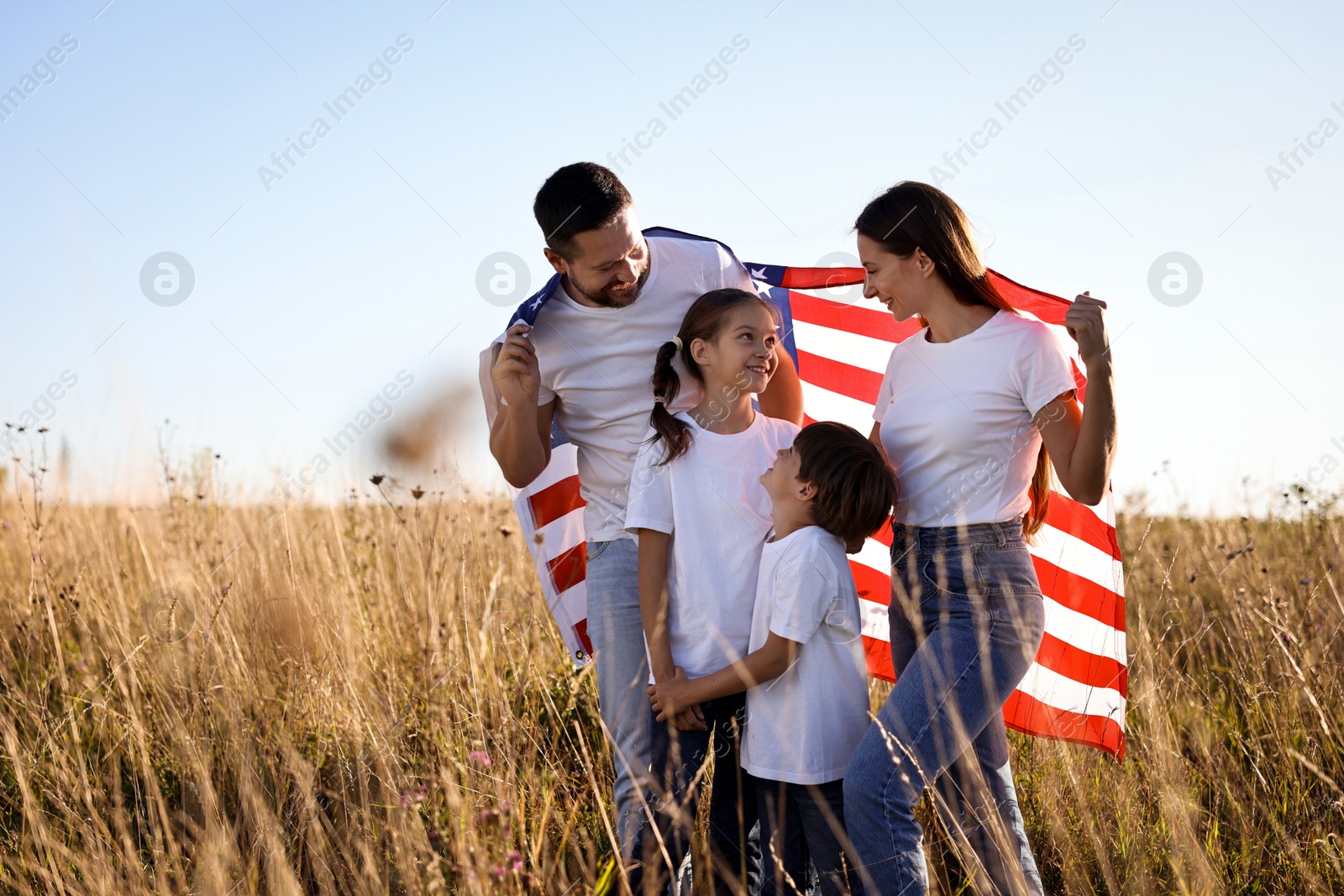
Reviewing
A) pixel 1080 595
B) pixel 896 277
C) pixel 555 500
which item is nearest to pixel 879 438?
pixel 896 277

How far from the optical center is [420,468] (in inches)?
188

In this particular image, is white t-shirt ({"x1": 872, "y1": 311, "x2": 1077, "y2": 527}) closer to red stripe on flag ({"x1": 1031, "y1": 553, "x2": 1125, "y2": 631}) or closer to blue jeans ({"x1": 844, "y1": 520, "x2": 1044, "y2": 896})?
blue jeans ({"x1": 844, "y1": 520, "x2": 1044, "y2": 896})

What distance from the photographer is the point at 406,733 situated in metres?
3.76

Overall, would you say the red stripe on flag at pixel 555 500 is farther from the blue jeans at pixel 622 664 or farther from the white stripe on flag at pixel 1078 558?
the white stripe on flag at pixel 1078 558

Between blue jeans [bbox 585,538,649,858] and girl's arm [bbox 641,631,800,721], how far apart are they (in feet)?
0.32

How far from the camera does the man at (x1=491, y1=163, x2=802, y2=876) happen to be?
114 inches

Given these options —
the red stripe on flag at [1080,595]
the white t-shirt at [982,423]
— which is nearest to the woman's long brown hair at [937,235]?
the white t-shirt at [982,423]

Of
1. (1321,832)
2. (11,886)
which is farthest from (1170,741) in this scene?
(11,886)

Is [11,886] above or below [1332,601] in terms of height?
above

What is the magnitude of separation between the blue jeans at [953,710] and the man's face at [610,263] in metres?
1.15

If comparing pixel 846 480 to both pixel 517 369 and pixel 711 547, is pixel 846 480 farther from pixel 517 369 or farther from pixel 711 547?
pixel 517 369

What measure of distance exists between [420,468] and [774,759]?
2.88 m

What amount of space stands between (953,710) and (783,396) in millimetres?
1188

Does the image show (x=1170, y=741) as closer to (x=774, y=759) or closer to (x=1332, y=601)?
(x=1332, y=601)
